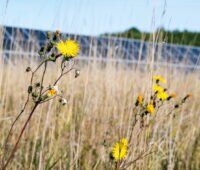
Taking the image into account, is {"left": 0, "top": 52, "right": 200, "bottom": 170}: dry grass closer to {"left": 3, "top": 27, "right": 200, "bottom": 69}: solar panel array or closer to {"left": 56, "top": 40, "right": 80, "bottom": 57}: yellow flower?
{"left": 3, "top": 27, "right": 200, "bottom": 69}: solar panel array

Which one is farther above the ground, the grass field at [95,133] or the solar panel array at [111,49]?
the solar panel array at [111,49]

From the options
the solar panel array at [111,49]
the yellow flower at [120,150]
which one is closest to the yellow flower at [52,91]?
the yellow flower at [120,150]

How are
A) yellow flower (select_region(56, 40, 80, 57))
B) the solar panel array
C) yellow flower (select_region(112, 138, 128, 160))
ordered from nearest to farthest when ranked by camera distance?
yellow flower (select_region(56, 40, 80, 57)), yellow flower (select_region(112, 138, 128, 160)), the solar panel array

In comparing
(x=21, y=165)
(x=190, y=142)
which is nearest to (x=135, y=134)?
(x=21, y=165)

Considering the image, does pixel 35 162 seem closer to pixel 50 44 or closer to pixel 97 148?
pixel 97 148

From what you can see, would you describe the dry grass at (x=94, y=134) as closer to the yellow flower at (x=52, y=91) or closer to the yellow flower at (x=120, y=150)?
the yellow flower at (x=120, y=150)

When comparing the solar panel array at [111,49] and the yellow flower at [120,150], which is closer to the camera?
the yellow flower at [120,150]

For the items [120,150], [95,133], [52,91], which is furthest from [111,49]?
[52,91]

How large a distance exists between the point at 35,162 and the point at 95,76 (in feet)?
6.25

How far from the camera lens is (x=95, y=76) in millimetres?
3559

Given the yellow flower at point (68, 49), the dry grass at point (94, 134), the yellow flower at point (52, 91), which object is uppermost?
the yellow flower at point (68, 49)

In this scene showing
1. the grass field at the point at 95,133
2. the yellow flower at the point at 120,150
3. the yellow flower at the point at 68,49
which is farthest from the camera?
the grass field at the point at 95,133

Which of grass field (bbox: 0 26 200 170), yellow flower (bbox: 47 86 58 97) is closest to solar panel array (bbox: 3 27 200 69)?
grass field (bbox: 0 26 200 170)

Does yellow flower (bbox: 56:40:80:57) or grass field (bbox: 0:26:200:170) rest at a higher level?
yellow flower (bbox: 56:40:80:57)
